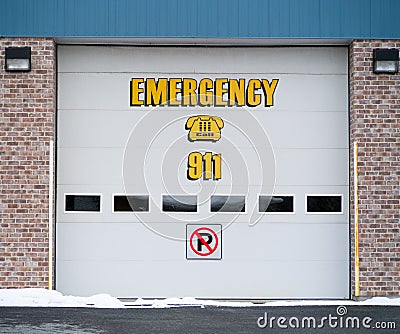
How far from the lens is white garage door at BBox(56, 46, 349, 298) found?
15531 millimetres

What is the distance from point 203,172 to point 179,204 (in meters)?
0.64

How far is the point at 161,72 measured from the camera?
15719 mm

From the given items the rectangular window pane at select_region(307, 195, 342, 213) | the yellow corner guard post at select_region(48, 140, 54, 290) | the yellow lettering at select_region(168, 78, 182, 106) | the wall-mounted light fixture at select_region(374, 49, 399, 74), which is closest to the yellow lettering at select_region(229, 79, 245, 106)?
the yellow lettering at select_region(168, 78, 182, 106)

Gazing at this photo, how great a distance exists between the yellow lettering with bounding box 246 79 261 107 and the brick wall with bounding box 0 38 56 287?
3.14 m

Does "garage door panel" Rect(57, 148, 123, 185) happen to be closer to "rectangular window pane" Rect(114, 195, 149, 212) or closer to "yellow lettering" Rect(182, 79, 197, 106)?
"rectangular window pane" Rect(114, 195, 149, 212)

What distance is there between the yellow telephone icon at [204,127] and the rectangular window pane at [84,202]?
1.83 m

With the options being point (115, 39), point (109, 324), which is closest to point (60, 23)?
point (115, 39)

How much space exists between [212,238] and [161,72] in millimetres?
2793

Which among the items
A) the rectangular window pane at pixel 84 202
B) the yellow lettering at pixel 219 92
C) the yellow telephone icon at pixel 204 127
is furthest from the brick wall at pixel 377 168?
the rectangular window pane at pixel 84 202

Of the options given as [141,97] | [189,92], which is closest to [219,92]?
[189,92]

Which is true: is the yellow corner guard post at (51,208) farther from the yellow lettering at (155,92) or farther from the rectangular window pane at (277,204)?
the rectangular window pane at (277,204)

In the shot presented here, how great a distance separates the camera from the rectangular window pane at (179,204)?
615 inches

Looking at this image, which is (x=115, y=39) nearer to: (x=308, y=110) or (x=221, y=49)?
(x=221, y=49)

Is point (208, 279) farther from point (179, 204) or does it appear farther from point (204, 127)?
point (204, 127)
